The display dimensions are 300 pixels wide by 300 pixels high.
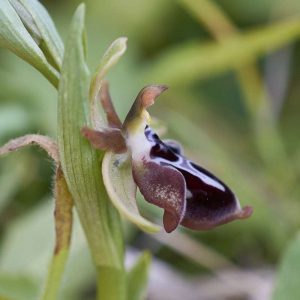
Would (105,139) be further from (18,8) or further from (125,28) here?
(125,28)

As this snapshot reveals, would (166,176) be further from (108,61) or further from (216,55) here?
(216,55)

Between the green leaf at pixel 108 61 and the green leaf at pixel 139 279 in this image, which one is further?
the green leaf at pixel 139 279

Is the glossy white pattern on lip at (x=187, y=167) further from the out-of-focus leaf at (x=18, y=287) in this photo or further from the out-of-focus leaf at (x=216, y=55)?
the out-of-focus leaf at (x=216, y=55)

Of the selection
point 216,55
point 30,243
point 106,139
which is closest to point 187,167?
point 106,139

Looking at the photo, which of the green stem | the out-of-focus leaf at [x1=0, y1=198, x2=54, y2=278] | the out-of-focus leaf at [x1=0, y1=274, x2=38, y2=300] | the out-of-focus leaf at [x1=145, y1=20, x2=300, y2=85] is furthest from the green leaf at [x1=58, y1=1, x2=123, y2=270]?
the out-of-focus leaf at [x1=145, y1=20, x2=300, y2=85]

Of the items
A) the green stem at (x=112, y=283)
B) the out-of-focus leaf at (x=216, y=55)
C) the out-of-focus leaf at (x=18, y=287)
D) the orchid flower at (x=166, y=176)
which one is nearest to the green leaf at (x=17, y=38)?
the orchid flower at (x=166, y=176)

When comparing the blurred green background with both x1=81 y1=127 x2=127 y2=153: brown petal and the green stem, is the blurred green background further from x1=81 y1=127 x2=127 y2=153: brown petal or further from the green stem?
x1=81 y1=127 x2=127 y2=153: brown petal
